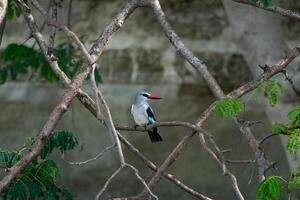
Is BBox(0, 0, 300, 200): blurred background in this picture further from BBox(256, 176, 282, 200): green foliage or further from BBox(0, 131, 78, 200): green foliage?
BBox(256, 176, 282, 200): green foliage

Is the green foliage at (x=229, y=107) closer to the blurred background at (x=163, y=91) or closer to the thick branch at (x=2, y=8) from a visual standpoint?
the thick branch at (x=2, y=8)

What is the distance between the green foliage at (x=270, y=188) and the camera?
4570 millimetres

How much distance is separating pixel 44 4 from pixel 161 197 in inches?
91.6

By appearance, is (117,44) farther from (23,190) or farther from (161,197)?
(23,190)

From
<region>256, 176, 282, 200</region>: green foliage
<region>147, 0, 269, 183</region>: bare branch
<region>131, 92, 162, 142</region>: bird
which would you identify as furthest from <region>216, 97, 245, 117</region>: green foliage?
<region>131, 92, 162, 142</region>: bird

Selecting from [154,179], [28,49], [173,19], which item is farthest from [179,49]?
[173,19]

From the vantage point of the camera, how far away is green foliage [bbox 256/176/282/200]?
4570mm

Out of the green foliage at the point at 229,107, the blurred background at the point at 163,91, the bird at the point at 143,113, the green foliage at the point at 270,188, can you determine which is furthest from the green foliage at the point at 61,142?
the blurred background at the point at 163,91

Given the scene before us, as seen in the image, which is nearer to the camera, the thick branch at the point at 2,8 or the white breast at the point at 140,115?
the thick branch at the point at 2,8

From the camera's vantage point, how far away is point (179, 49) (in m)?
5.39

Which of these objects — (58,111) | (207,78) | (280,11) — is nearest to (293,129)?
(207,78)

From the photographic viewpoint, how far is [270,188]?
4.57 meters

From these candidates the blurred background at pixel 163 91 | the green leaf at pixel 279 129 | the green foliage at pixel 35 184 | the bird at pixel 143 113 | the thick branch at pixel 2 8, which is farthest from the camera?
the blurred background at pixel 163 91

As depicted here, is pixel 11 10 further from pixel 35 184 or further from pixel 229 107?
pixel 229 107
